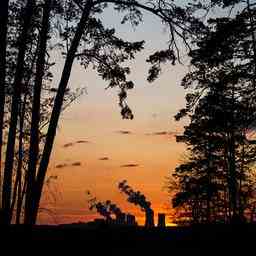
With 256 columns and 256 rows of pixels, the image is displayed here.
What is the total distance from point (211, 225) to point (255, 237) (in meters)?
1.10

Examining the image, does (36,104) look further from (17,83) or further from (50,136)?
(50,136)

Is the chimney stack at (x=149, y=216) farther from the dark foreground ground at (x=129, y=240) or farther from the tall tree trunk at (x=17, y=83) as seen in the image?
the dark foreground ground at (x=129, y=240)

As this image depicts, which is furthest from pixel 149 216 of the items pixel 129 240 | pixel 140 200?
pixel 129 240

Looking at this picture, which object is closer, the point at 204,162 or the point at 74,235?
the point at 74,235

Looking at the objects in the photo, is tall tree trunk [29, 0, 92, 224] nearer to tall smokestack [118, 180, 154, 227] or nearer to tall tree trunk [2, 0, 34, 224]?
tall tree trunk [2, 0, 34, 224]

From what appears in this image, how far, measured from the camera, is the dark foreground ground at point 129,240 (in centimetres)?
1024

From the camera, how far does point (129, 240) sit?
10852 millimetres

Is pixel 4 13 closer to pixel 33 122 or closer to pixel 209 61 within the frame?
pixel 33 122

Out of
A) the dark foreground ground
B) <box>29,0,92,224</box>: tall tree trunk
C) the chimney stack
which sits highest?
the chimney stack

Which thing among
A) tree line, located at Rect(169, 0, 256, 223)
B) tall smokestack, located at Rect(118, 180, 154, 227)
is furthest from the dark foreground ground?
tall smokestack, located at Rect(118, 180, 154, 227)

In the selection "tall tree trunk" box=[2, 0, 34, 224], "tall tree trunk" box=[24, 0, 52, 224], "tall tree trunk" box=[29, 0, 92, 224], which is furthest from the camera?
"tall tree trunk" box=[2, 0, 34, 224]

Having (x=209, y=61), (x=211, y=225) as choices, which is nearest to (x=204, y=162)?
(x=209, y=61)

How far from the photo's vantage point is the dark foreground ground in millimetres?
10242

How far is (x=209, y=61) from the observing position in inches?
942
